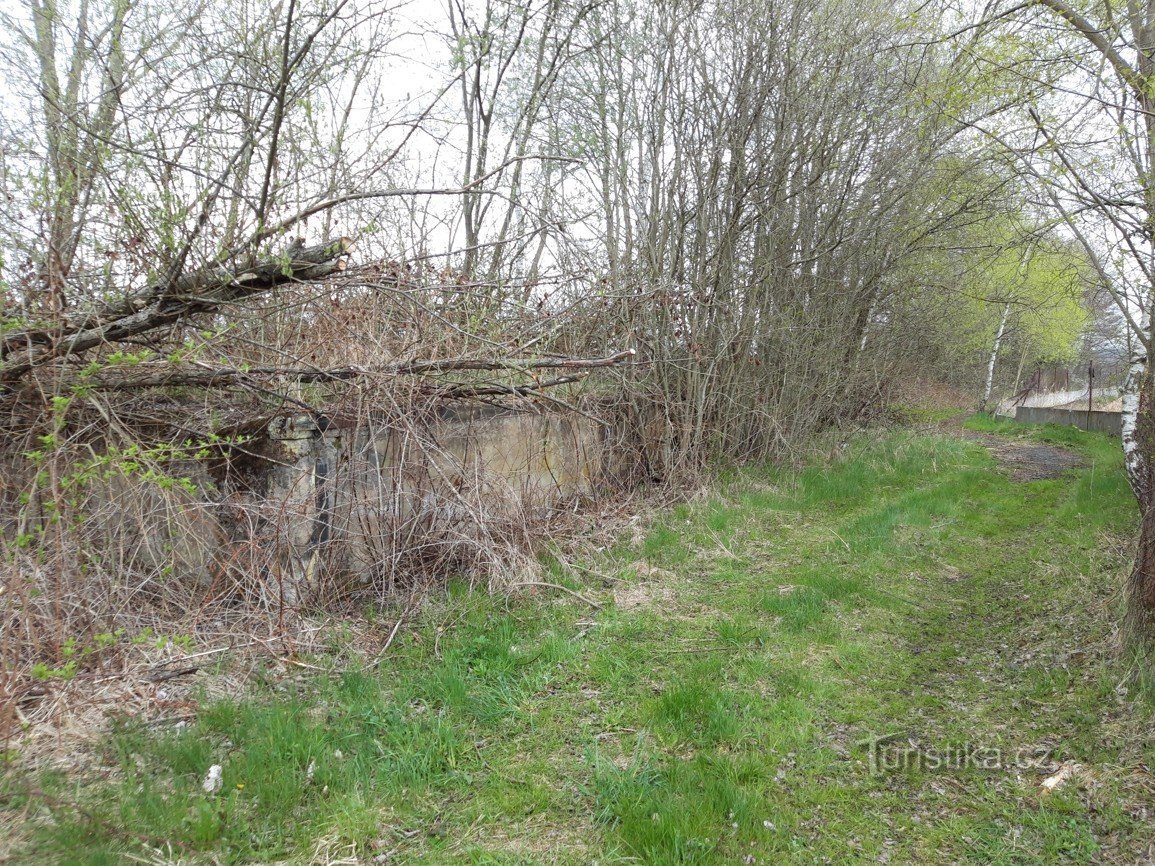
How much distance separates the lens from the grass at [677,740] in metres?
2.54

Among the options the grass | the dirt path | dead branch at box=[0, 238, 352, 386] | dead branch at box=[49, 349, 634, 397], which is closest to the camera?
the grass

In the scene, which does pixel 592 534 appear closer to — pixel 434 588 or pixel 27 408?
pixel 434 588

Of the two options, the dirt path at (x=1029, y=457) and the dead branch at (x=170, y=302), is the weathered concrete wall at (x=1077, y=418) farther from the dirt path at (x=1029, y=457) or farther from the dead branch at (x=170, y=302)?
the dead branch at (x=170, y=302)

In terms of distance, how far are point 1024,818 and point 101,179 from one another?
18.5ft

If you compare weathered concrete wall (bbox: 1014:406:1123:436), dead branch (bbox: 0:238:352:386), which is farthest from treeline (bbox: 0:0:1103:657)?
weathered concrete wall (bbox: 1014:406:1123:436)

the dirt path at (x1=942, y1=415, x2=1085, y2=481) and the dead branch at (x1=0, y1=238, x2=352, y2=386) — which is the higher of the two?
the dead branch at (x1=0, y1=238, x2=352, y2=386)

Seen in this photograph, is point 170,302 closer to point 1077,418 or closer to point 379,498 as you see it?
point 379,498

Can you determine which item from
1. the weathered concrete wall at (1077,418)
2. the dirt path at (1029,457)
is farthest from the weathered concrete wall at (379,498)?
the weathered concrete wall at (1077,418)

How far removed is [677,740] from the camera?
322 centimetres

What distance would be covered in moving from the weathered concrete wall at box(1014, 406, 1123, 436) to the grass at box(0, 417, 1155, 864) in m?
12.1

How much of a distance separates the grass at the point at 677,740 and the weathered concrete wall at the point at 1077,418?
39.7 feet

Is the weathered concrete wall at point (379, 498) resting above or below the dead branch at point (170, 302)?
below

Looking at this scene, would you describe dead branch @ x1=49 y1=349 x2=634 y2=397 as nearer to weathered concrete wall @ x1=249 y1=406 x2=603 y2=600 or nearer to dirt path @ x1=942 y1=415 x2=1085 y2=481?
weathered concrete wall @ x1=249 y1=406 x2=603 y2=600

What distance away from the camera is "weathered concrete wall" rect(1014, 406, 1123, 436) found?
15.1 metres
